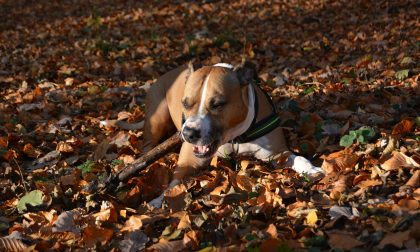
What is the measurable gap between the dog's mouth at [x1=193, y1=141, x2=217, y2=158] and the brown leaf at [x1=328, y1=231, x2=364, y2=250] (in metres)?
1.55

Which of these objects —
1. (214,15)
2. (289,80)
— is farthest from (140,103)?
(214,15)

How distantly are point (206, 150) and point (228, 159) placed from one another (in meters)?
0.46

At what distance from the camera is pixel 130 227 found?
11.2 ft

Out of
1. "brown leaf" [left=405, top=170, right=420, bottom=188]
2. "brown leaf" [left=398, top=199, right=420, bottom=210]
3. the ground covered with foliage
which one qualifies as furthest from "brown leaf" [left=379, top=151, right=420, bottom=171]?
"brown leaf" [left=398, top=199, right=420, bottom=210]

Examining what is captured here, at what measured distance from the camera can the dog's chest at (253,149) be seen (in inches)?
181

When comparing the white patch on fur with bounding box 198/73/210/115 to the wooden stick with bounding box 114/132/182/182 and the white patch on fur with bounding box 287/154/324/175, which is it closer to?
the wooden stick with bounding box 114/132/182/182

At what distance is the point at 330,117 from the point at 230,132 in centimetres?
142

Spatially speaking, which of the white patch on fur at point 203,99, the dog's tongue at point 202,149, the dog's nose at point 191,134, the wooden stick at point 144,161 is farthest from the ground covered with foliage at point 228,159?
the white patch on fur at point 203,99

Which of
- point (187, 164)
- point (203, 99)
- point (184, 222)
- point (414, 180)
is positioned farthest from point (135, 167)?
point (414, 180)

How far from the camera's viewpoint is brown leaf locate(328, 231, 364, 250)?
2.75m

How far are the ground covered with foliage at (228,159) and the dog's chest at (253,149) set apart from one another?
0.09m

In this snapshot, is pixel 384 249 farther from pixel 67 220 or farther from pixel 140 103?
pixel 140 103

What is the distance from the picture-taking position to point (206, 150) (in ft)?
13.9

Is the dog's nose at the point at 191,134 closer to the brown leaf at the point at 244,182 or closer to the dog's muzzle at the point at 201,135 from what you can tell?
the dog's muzzle at the point at 201,135
